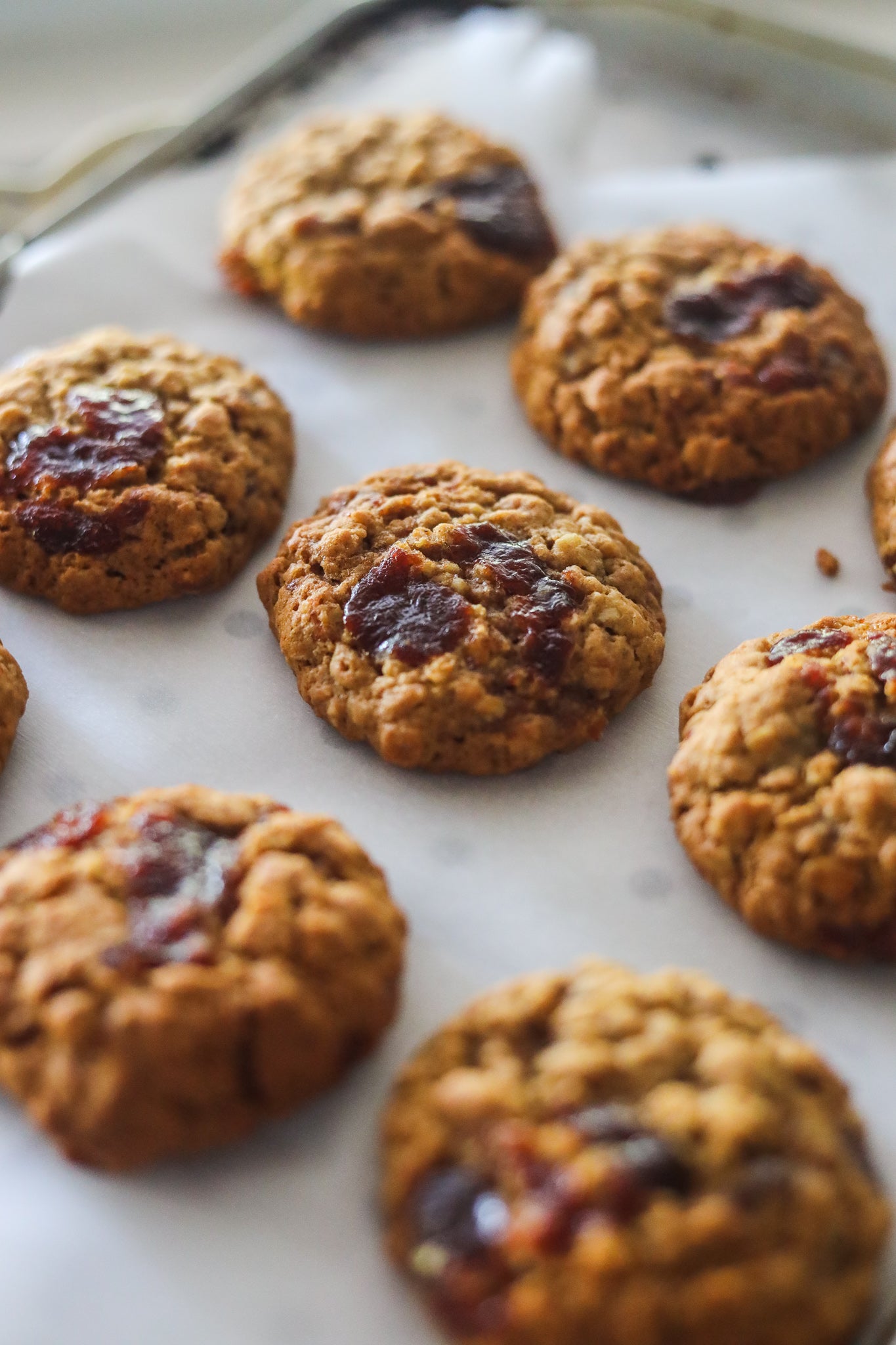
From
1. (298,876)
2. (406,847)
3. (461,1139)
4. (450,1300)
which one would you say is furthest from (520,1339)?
(406,847)

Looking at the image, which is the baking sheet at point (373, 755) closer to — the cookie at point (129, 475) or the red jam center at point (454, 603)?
the cookie at point (129, 475)

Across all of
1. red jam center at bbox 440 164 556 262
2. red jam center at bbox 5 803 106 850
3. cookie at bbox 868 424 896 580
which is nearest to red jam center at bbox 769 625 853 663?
cookie at bbox 868 424 896 580

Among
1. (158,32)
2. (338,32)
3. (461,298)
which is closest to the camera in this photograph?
(461,298)

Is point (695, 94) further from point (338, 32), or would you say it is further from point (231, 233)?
point (231, 233)

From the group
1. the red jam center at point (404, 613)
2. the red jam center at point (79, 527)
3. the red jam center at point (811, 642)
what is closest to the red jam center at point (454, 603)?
the red jam center at point (404, 613)

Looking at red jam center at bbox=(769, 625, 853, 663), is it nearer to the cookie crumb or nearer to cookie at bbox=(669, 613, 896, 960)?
cookie at bbox=(669, 613, 896, 960)

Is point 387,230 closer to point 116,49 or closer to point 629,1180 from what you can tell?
point 629,1180

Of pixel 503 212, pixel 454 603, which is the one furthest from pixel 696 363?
pixel 454 603
